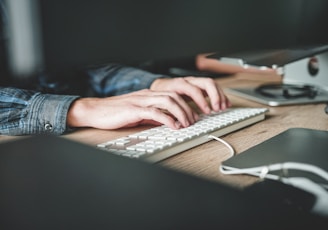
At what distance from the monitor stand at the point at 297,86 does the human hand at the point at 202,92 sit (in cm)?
7

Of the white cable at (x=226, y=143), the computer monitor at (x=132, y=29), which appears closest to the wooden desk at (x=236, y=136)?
the white cable at (x=226, y=143)

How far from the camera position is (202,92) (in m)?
0.91

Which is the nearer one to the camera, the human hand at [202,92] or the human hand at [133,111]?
the human hand at [133,111]

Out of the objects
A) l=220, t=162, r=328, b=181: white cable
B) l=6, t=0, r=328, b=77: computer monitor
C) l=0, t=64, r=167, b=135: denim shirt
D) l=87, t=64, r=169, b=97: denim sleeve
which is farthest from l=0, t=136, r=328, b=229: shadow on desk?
l=87, t=64, r=169, b=97: denim sleeve

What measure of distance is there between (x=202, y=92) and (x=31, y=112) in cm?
36

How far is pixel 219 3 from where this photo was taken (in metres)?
0.57

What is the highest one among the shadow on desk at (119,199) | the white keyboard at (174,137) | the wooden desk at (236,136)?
the shadow on desk at (119,199)

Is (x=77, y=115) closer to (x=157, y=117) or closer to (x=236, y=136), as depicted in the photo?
(x=157, y=117)

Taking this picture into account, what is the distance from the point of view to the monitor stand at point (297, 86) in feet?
3.24

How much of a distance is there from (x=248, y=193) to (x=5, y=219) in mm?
155

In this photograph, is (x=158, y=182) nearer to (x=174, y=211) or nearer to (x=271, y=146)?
(x=174, y=211)

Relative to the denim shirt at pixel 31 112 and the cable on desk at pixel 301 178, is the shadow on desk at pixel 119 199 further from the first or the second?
the denim shirt at pixel 31 112

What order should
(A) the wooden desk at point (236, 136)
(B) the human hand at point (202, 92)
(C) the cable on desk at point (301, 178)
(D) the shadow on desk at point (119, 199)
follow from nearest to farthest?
(D) the shadow on desk at point (119, 199)
(C) the cable on desk at point (301, 178)
(A) the wooden desk at point (236, 136)
(B) the human hand at point (202, 92)

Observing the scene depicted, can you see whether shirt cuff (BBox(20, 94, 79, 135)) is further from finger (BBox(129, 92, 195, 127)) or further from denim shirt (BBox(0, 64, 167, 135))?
finger (BBox(129, 92, 195, 127))
